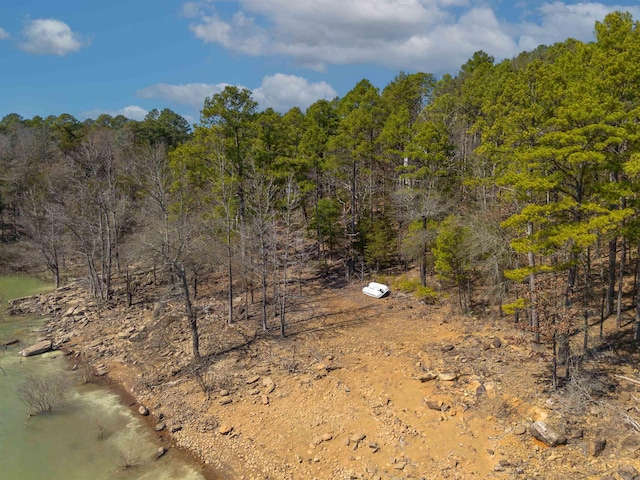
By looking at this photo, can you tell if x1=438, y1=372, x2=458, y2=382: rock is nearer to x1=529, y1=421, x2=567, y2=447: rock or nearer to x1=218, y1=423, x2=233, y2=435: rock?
x1=529, y1=421, x2=567, y2=447: rock

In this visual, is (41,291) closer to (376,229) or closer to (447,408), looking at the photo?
(376,229)

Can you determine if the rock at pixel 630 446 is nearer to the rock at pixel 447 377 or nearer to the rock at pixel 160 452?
the rock at pixel 447 377

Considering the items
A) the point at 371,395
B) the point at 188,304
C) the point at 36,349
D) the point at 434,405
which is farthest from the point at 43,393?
the point at 434,405

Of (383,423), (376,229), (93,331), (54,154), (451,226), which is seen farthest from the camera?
(54,154)

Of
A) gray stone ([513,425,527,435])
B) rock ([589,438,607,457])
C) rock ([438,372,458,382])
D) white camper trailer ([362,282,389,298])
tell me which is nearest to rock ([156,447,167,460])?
rock ([438,372,458,382])

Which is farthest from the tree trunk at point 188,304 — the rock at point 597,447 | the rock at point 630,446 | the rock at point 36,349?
the rock at point 630,446

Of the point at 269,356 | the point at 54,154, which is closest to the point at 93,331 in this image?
the point at 269,356

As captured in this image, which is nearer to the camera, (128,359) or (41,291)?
(128,359)
